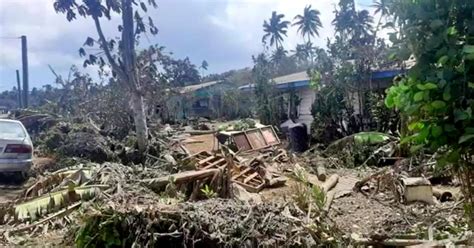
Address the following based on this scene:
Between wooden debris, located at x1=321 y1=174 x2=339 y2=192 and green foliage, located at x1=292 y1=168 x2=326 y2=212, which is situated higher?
green foliage, located at x1=292 y1=168 x2=326 y2=212

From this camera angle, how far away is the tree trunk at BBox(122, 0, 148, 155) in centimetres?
1291

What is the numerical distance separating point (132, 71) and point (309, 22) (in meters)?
37.3

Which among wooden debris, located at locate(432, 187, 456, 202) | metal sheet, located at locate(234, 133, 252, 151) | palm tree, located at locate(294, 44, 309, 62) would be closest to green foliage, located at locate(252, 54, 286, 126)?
metal sheet, located at locate(234, 133, 252, 151)

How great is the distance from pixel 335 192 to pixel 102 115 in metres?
11.6

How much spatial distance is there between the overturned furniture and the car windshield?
5.87m

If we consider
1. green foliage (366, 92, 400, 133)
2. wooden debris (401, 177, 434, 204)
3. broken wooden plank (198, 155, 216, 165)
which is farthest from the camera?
green foliage (366, 92, 400, 133)

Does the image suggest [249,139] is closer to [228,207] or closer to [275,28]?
[228,207]

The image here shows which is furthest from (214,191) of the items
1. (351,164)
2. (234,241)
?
(351,164)

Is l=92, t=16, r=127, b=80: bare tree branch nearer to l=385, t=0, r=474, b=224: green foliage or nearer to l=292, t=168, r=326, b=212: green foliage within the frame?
l=292, t=168, r=326, b=212: green foliage

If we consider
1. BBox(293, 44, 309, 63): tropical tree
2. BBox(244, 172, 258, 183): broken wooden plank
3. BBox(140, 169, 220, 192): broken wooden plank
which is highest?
BBox(293, 44, 309, 63): tropical tree

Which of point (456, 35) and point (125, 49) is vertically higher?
point (125, 49)

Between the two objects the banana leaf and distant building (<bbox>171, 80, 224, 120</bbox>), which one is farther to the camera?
distant building (<bbox>171, 80, 224, 120</bbox>)

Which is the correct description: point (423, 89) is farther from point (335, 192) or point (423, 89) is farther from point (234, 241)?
point (335, 192)

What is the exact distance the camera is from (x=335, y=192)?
8.75 meters
